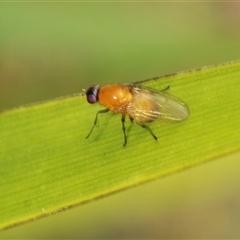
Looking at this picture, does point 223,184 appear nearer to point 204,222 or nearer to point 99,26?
point 204,222

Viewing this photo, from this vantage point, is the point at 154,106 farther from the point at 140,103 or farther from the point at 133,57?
Answer: the point at 133,57

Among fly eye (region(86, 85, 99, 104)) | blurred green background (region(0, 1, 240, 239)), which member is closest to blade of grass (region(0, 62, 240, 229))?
fly eye (region(86, 85, 99, 104))

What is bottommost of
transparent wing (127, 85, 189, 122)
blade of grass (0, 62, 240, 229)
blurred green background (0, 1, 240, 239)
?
blade of grass (0, 62, 240, 229)

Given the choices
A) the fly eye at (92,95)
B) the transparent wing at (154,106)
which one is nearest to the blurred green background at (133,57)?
the transparent wing at (154,106)

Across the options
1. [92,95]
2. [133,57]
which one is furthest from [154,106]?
[133,57]

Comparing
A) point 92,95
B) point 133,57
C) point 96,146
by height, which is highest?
point 133,57

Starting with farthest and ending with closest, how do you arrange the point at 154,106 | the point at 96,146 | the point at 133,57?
1. the point at 133,57
2. the point at 154,106
3. the point at 96,146

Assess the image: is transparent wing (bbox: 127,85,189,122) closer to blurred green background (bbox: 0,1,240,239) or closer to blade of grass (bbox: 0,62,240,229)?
blade of grass (bbox: 0,62,240,229)
